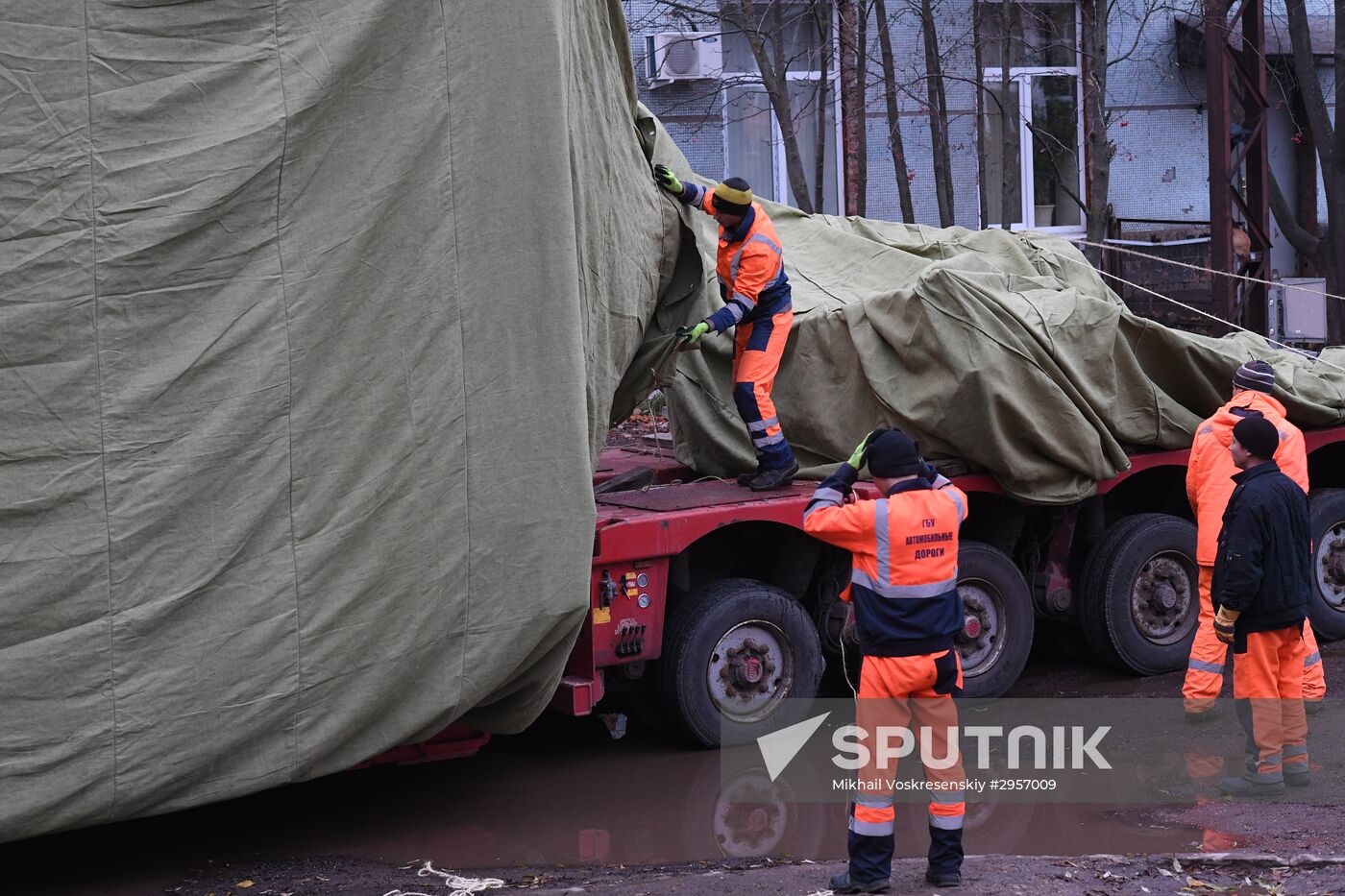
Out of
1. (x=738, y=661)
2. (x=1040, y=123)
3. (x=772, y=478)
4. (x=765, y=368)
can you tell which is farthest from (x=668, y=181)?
(x=1040, y=123)

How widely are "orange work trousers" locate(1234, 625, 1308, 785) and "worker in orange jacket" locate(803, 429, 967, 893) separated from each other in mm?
1884

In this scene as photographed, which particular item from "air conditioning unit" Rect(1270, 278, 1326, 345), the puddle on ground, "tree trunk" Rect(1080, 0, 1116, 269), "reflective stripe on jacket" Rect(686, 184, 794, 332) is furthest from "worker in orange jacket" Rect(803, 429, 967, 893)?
"air conditioning unit" Rect(1270, 278, 1326, 345)

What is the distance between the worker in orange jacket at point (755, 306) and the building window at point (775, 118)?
9094 mm

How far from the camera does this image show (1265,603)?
20.9ft

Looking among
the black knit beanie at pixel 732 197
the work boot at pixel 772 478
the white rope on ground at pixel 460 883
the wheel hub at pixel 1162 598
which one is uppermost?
the black knit beanie at pixel 732 197

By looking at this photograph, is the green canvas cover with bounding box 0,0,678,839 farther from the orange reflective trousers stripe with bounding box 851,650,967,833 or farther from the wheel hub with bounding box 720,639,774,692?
the wheel hub with bounding box 720,639,774,692

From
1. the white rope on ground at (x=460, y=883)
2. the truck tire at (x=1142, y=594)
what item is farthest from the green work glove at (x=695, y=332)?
the truck tire at (x=1142, y=594)

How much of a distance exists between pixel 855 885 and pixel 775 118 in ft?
42.4

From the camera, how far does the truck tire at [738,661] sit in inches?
270

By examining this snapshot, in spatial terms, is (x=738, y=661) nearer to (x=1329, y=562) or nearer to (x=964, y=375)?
(x=964, y=375)

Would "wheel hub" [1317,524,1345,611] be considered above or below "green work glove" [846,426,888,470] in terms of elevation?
below

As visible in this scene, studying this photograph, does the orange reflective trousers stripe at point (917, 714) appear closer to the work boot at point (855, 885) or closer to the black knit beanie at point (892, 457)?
the work boot at point (855, 885)

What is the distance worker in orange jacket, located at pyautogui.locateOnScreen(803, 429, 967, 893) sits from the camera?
521cm

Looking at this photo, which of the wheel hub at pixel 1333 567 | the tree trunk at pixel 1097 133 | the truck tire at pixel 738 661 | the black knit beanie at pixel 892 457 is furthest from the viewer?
the tree trunk at pixel 1097 133
